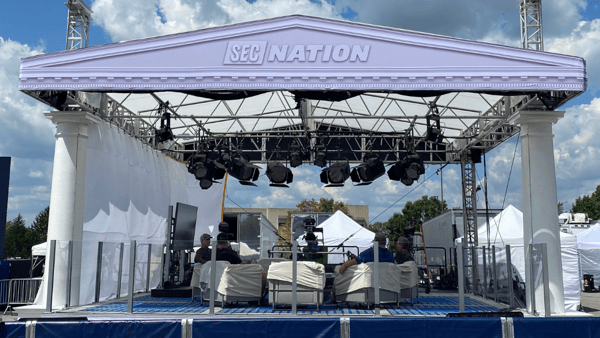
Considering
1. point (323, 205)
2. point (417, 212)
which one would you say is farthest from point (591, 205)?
point (323, 205)

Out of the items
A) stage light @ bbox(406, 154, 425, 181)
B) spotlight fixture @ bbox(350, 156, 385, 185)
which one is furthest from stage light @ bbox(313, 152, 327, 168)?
stage light @ bbox(406, 154, 425, 181)

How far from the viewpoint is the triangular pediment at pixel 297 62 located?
9555 millimetres

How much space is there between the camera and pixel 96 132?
1184 cm

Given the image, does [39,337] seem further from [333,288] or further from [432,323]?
[333,288]

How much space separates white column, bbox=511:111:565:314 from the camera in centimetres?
1052

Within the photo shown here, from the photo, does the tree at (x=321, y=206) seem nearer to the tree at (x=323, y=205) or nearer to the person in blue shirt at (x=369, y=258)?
the tree at (x=323, y=205)

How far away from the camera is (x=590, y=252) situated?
21266 mm

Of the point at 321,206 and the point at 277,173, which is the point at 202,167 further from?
the point at 321,206

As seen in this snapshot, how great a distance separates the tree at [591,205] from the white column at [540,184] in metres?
38.1

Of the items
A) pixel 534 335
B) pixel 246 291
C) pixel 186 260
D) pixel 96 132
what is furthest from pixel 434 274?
pixel 534 335

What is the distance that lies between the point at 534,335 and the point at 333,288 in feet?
18.2

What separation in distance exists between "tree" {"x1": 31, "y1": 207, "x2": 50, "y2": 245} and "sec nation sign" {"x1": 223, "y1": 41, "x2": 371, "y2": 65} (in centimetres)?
3792

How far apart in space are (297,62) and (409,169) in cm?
616

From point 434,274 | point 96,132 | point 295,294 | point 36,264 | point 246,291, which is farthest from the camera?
point 434,274
